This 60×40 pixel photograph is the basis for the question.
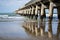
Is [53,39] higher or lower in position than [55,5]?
lower

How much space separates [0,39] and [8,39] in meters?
0.34

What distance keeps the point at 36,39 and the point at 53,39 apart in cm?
71

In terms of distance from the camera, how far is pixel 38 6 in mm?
27969

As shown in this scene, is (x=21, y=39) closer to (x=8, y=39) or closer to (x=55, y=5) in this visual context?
(x=8, y=39)

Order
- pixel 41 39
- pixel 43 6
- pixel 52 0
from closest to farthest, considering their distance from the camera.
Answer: pixel 41 39
pixel 52 0
pixel 43 6

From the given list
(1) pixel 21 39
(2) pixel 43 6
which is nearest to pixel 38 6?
(2) pixel 43 6

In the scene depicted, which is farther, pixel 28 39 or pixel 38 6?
pixel 38 6

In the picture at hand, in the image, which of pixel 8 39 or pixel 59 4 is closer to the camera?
pixel 8 39

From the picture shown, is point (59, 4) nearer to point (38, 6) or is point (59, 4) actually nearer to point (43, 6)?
point (43, 6)

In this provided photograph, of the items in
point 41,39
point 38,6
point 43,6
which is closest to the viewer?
point 41,39

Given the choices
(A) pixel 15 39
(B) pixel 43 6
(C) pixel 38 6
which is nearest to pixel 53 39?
(A) pixel 15 39

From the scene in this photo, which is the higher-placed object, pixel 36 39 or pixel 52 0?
pixel 52 0

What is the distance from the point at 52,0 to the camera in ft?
62.4

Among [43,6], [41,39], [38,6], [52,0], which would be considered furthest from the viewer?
[38,6]
